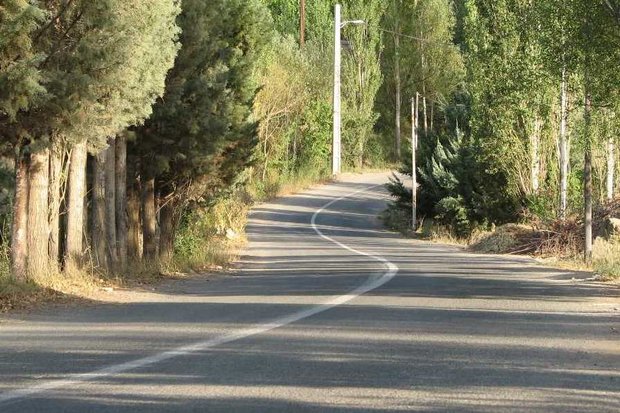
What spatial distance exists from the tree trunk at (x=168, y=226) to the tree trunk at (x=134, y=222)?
67.2 inches

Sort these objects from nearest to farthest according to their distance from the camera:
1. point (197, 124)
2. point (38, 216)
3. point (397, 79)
Result: 1. point (38, 216)
2. point (197, 124)
3. point (397, 79)

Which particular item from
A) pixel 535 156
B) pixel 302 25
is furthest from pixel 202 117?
pixel 302 25

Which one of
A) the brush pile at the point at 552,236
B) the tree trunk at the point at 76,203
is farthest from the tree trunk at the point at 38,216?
the brush pile at the point at 552,236

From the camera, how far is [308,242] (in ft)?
132

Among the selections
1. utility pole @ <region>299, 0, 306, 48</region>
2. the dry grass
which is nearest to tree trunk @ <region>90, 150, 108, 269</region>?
the dry grass

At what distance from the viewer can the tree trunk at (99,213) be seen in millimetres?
18406

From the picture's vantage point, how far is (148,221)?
78.2ft

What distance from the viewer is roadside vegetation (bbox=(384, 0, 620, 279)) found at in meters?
18.8

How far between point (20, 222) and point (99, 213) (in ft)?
10.1

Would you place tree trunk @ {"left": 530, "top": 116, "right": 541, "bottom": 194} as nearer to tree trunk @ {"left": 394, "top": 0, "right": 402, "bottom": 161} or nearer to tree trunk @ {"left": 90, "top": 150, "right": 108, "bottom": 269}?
tree trunk @ {"left": 90, "top": 150, "right": 108, "bottom": 269}

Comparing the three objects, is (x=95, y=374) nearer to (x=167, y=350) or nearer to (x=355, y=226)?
(x=167, y=350)

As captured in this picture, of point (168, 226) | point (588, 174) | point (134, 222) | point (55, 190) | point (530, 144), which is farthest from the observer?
point (530, 144)

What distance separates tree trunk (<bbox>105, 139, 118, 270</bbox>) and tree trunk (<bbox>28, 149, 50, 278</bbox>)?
9.45ft

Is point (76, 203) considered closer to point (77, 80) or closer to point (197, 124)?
point (77, 80)
